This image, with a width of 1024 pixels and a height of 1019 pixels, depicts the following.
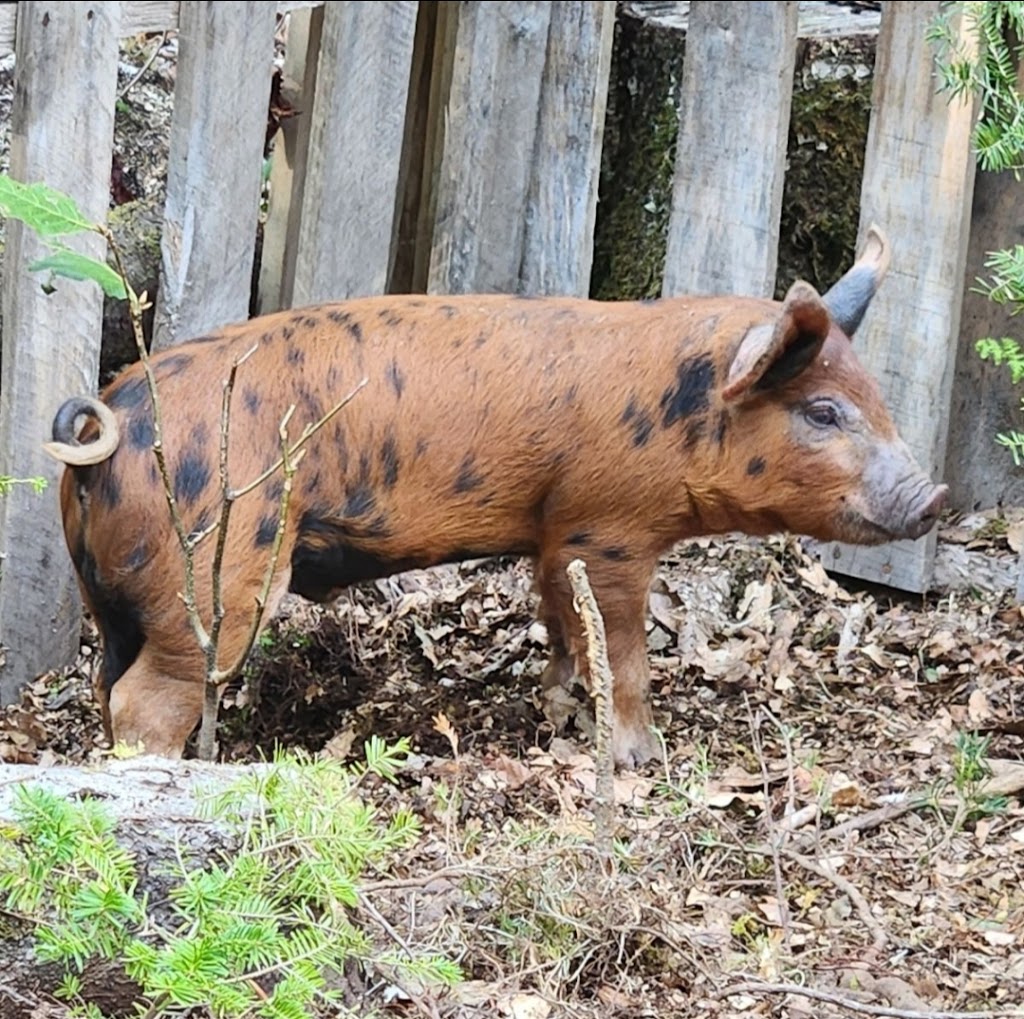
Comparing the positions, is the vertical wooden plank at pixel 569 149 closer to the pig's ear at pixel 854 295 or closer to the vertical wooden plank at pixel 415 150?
the vertical wooden plank at pixel 415 150

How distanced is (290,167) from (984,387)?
9.08ft

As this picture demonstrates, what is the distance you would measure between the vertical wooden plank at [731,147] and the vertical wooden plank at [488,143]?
59 cm

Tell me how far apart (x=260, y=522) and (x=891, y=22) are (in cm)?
301

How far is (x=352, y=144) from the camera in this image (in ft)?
20.9

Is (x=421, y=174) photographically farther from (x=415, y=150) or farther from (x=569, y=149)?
(x=569, y=149)

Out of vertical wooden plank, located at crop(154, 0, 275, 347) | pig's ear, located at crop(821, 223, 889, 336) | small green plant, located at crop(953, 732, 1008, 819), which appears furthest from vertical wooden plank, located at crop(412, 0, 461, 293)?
small green plant, located at crop(953, 732, 1008, 819)

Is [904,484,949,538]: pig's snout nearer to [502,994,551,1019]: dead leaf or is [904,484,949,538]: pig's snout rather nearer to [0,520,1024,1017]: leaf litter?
[0,520,1024,1017]: leaf litter

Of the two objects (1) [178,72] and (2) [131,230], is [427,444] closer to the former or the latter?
(1) [178,72]

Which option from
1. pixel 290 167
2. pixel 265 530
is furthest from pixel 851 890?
pixel 290 167

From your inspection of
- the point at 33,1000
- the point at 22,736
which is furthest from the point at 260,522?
the point at 33,1000

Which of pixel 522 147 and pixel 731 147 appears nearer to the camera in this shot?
pixel 731 147

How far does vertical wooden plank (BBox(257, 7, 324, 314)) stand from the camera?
6.85 m

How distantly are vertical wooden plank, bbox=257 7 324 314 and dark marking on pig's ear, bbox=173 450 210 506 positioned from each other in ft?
5.61

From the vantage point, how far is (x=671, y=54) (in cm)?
753
